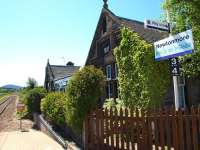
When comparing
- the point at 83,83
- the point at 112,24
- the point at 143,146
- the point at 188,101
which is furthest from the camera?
the point at 112,24

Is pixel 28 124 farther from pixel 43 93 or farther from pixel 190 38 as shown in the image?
pixel 190 38

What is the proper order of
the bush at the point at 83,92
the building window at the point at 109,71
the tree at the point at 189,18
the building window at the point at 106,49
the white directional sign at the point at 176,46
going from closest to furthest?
1. the white directional sign at the point at 176,46
2. the bush at the point at 83,92
3. the tree at the point at 189,18
4. the building window at the point at 109,71
5. the building window at the point at 106,49

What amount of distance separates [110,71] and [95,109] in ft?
29.6

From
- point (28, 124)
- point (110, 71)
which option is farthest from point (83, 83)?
point (28, 124)

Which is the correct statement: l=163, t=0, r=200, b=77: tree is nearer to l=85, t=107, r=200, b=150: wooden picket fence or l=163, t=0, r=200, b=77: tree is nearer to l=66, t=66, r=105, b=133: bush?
l=66, t=66, r=105, b=133: bush

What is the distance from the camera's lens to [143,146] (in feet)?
33.1

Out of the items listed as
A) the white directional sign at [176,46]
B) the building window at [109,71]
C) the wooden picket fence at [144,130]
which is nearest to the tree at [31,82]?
the building window at [109,71]

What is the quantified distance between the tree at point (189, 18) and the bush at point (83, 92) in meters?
3.91

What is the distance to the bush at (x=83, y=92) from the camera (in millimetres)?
12719

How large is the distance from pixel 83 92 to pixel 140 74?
3.80 meters

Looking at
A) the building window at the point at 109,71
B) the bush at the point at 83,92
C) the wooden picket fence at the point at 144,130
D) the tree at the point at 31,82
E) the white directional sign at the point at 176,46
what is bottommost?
the wooden picket fence at the point at 144,130

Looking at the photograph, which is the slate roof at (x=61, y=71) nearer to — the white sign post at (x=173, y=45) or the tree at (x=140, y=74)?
the tree at (x=140, y=74)

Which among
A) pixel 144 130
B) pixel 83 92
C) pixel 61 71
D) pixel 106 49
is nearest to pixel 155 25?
pixel 144 130

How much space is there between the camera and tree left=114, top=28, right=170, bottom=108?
1500cm
